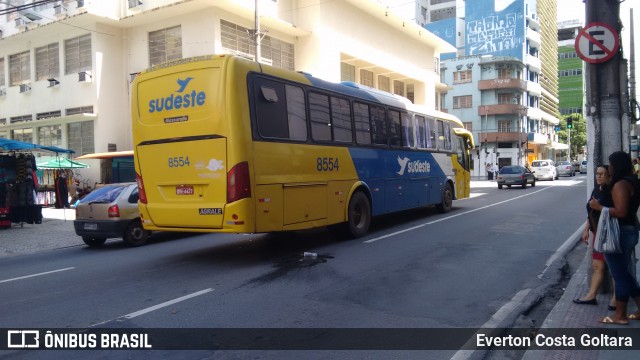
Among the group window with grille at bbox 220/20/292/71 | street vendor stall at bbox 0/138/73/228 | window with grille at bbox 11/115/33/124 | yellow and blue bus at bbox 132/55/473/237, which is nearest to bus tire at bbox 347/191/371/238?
yellow and blue bus at bbox 132/55/473/237

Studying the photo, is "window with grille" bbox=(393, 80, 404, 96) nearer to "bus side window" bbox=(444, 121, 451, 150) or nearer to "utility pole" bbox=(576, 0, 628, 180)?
"bus side window" bbox=(444, 121, 451, 150)

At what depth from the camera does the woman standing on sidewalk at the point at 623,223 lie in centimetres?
473

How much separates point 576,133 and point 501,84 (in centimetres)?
3314

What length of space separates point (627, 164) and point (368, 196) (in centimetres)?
701

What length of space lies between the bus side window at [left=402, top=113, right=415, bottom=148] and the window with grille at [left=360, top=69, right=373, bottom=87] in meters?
21.8

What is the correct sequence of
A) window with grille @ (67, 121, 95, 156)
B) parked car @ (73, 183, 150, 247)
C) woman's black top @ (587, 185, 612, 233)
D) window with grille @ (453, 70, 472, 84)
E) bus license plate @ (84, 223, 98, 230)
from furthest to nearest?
window with grille @ (453, 70, 472, 84) < window with grille @ (67, 121, 95, 156) < bus license plate @ (84, 223, 98, 230) < parked car @ (73, 183, 150, 247) < woman's black top @ (587, 185, 612, 233)

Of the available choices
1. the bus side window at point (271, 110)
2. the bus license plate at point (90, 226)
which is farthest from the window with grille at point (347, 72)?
the bus side window at point (271, 110)

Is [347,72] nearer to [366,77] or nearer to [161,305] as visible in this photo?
[366,77]

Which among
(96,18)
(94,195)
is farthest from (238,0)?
(94,195)

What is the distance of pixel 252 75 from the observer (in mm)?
8273

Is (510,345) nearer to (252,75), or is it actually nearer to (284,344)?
(284,344)

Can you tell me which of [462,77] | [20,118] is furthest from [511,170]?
[462,77]

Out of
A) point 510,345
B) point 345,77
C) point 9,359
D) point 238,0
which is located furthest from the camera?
point 345,77

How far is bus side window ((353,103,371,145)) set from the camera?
11.2m
